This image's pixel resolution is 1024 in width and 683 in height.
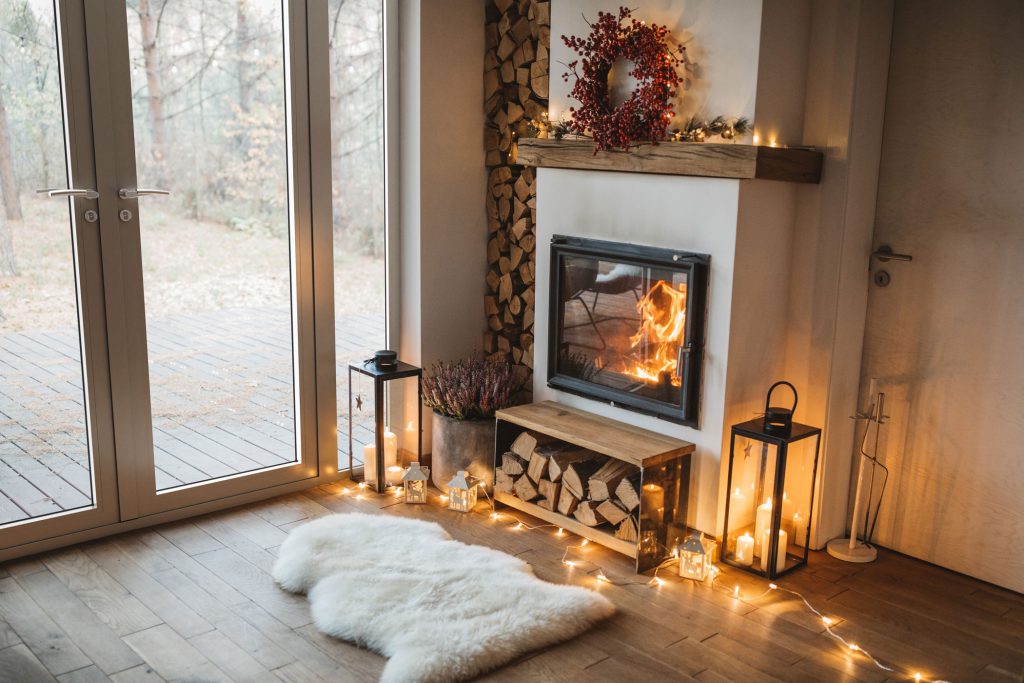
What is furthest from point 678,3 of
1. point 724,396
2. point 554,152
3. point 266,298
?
point 266,298

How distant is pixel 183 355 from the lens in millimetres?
3486

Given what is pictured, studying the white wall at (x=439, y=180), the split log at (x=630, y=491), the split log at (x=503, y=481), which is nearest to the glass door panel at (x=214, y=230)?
the white wall at (x=439, y=180)

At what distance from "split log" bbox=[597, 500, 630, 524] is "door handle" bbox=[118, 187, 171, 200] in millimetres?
1900

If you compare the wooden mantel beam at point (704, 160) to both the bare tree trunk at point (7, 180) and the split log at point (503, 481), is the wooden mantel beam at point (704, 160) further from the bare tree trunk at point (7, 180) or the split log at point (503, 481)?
the bare tree trunk at point (7, 180)

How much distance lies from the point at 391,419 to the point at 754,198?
190cm

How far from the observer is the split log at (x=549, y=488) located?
344cm

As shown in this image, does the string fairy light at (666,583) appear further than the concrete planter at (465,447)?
No

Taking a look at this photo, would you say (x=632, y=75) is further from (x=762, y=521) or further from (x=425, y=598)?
(x=425, y=598)

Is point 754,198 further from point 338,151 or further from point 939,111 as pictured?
point 338,151

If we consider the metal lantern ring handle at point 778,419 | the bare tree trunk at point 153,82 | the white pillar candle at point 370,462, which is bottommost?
the white pillar candle at point 370,462

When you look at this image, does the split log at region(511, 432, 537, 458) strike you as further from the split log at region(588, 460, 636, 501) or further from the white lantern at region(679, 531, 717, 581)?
the white lantern at region(679, 531, 717, 581)

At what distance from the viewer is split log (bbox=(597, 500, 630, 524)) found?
322 cm

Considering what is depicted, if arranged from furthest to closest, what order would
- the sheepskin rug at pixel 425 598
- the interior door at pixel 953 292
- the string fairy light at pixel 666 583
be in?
the interior door at pixel 953 292, the string fairy light at pixel 666 583, the sheepskin rug at pixel 425 598

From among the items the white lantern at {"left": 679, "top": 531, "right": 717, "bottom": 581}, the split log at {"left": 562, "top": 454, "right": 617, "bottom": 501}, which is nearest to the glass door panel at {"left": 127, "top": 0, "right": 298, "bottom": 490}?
the split log at {"left": 562, "top": 454, "right": 617, "bottom": 501}
